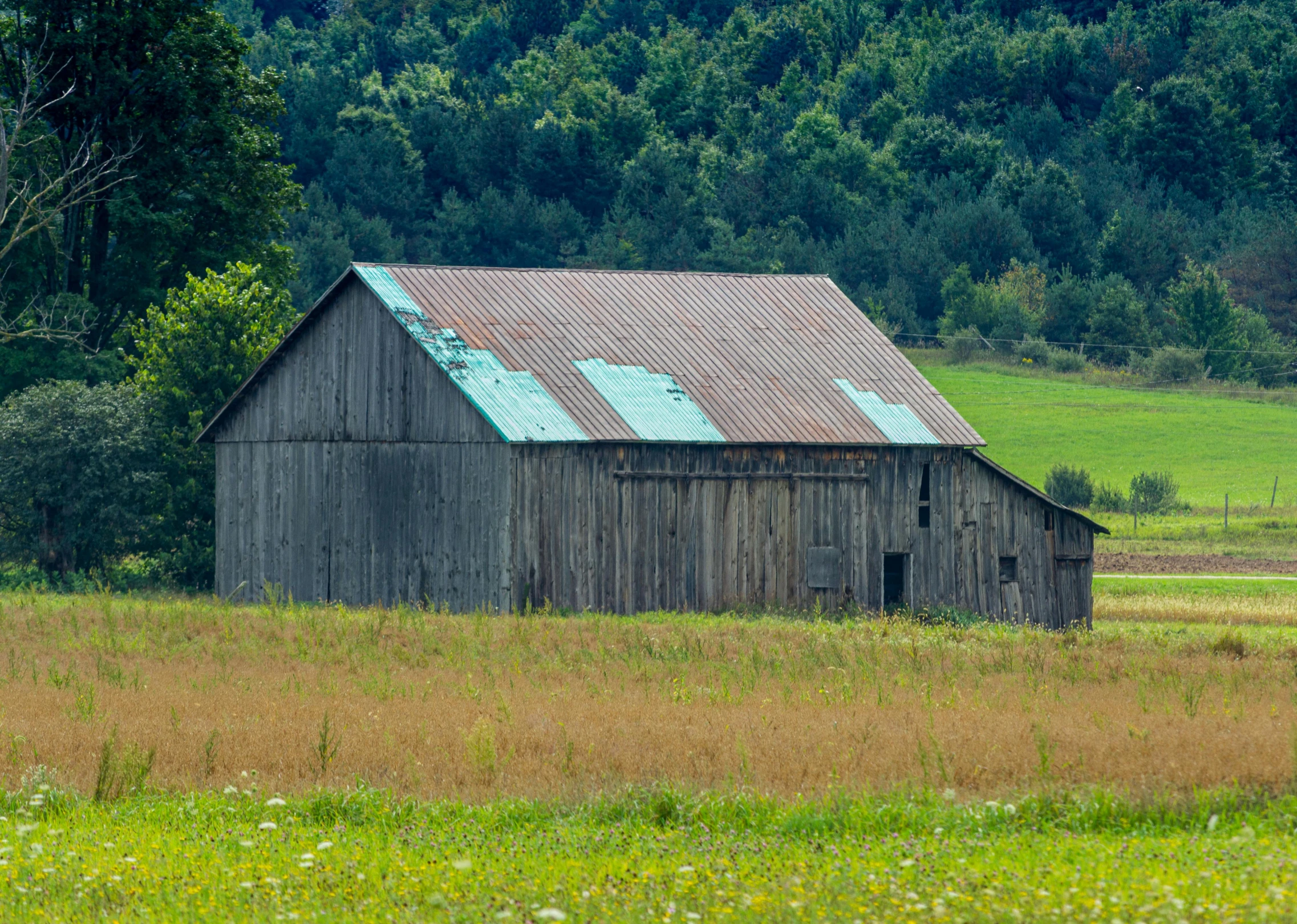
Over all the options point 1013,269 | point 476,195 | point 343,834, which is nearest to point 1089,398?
point 1013,269

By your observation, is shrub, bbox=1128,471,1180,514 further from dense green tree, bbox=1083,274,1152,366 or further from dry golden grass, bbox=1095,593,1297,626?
dense green tree, bbox=1083,274,1152,366

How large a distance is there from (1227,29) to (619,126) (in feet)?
158

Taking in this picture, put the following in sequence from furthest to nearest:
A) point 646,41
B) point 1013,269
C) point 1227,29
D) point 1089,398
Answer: point 646,41 → point 1227,29 → point 1013,269 → point 1089,398

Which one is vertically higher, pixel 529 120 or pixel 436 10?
pixel 436 10

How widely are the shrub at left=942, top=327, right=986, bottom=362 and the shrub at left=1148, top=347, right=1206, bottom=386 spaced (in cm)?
890

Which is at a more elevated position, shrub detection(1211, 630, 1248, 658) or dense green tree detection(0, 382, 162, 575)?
dense green tree detection(0, 382, 162, 575)

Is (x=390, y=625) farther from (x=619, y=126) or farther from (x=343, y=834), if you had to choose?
(x=619, y=126)

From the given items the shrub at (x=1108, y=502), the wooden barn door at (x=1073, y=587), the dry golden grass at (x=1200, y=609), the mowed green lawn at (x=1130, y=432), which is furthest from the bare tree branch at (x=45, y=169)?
the mowed green lawn at (x=1130, y=432)

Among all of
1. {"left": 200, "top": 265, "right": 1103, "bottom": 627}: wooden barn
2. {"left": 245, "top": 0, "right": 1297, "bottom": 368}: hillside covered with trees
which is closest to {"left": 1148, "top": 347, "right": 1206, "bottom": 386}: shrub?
{"left": 245, "top": 0, "right": 1297, "bottom": 368}: hillside covered with trees

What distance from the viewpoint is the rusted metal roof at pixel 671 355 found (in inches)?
1246

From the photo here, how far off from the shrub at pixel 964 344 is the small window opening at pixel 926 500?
5632 cm

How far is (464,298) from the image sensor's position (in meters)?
33.6

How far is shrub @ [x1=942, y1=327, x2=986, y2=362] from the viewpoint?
3541 inches

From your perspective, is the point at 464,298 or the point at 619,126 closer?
the point at 464,298
